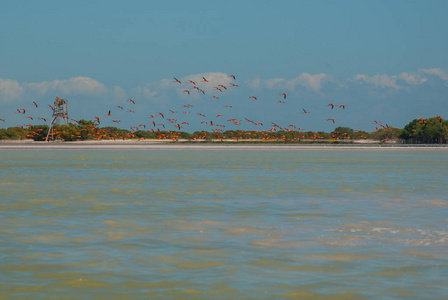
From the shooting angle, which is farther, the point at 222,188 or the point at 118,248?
the point at 222,188

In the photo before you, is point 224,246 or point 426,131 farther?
point 426,131

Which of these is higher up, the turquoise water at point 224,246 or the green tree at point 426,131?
the green tree at point 426,131

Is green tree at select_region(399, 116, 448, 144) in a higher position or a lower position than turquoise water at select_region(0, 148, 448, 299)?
higher

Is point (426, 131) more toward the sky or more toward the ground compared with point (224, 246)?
more toward the sky

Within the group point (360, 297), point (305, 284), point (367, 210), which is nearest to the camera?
point (360, 297)

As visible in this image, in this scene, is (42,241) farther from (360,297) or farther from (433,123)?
(433,123)

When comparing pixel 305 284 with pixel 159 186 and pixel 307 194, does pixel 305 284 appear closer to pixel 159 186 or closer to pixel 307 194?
pixel 307 194

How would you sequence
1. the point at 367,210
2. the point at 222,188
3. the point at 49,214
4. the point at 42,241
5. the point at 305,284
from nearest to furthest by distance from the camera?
the point at 305,284 → the point at 42,241 → the point at 49,214 → the point at 367,210 → the point at 222,188

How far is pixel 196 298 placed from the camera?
460 inches

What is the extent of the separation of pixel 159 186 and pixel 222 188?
4.11 meters

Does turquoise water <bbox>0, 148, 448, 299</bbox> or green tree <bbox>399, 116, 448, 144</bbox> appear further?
green tree <bbox>399, 116, 448, 144</bbox>

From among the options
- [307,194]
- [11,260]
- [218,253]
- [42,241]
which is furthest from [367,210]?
[11,260]

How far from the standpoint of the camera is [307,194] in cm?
3272

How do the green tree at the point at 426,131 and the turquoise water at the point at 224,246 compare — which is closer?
the turquoise water at the point at 224,246
